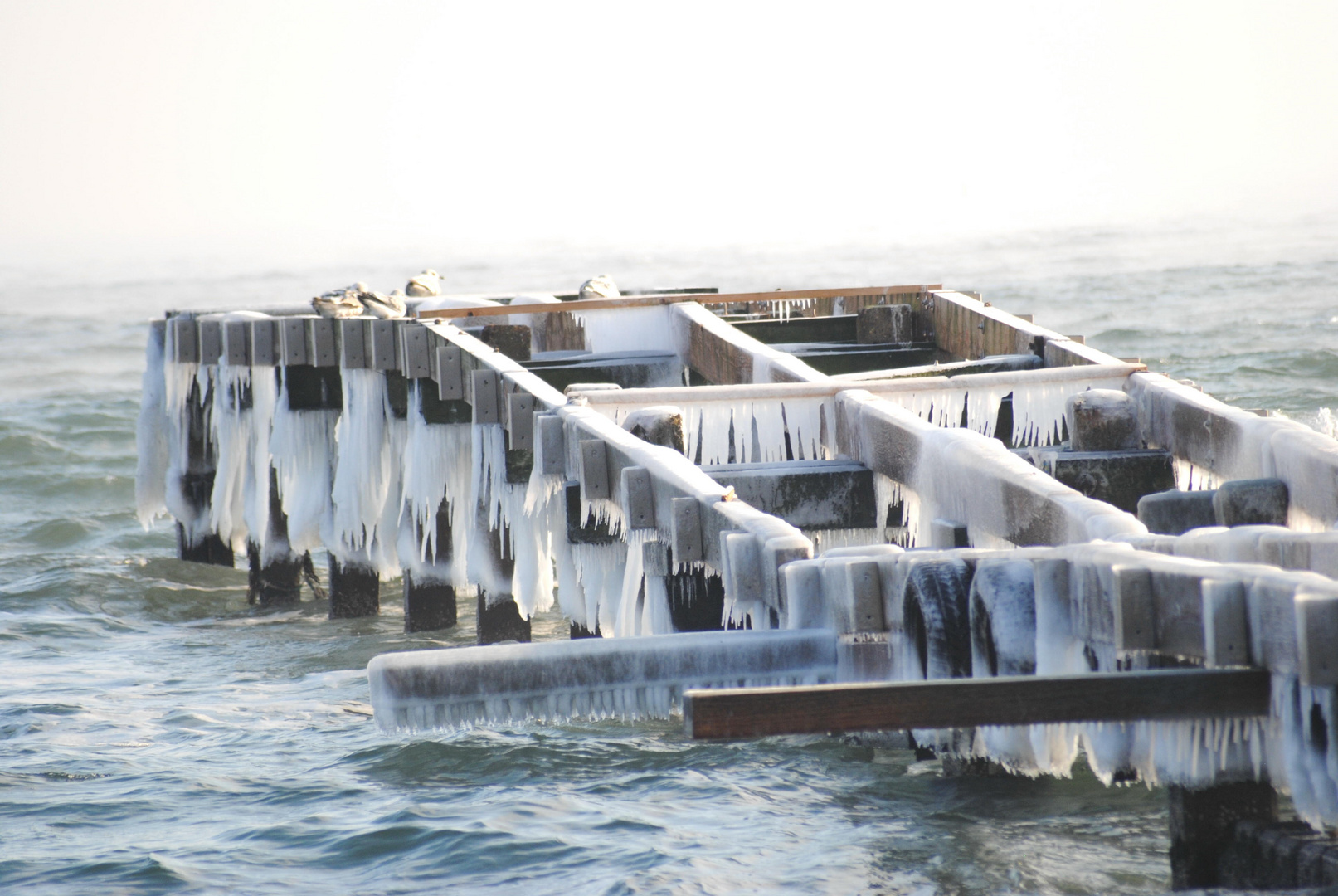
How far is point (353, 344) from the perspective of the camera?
13125mm

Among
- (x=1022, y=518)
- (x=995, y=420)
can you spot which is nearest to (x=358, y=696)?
(x=995, y=420)

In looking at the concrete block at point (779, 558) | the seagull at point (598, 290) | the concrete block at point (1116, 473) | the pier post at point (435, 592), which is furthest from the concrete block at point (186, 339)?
the concrete block at point (779, 558)

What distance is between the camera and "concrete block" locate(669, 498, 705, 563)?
6824mm

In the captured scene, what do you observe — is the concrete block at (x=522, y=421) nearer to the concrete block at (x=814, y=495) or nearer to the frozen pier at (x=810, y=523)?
the frozen pier at (x=810, y=523)

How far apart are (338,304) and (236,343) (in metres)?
1.37

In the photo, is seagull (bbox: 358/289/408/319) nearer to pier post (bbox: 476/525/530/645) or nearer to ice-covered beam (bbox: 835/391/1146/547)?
pier post (bbox: 476/525/530/645)

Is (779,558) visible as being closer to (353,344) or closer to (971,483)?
(971,483)

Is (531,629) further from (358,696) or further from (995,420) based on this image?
(995,420)

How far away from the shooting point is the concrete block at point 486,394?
10508 mm

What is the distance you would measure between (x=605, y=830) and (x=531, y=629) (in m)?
5.66

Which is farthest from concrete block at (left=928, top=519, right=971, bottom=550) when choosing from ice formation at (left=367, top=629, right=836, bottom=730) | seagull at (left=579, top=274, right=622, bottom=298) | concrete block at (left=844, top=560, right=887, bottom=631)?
seagull at (left=579, top=274, right=622, bottom=298)

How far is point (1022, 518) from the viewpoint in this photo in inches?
256

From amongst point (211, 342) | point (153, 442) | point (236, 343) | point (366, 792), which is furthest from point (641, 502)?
point (153, 442)

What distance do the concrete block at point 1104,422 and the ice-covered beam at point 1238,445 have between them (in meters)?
0.17
